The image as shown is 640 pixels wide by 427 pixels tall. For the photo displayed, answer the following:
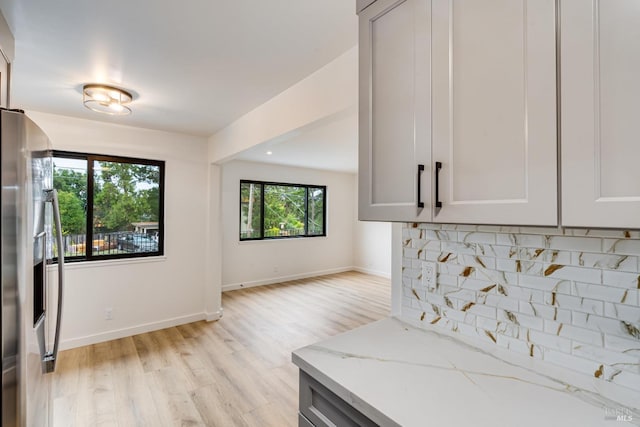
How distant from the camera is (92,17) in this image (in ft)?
5.10

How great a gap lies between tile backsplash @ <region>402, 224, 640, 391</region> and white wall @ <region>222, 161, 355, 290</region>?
15.4ft

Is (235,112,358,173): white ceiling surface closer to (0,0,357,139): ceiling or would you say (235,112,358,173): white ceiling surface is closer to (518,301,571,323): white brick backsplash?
(0,0,357,139): ceiling

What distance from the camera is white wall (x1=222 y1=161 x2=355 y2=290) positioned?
5629 mm

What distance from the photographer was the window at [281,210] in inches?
232

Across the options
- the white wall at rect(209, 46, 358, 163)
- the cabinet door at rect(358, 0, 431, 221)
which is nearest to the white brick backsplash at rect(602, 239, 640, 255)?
the cabinet door at rect(358, 0, 431, 221)

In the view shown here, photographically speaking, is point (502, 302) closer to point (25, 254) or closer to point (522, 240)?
point (522, 240)

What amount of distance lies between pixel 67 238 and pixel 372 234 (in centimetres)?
557

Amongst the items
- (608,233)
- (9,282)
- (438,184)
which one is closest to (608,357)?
(608,233)

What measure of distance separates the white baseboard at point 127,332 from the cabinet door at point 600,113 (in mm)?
4176

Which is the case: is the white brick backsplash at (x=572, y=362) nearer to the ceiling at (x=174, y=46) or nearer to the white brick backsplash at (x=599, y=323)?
the white brick backsplash at (x=599, y=323)

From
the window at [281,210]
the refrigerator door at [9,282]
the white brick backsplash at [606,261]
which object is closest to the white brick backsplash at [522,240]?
the white brick backsplash at [606,261]

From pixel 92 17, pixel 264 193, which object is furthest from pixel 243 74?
pixel 264 193

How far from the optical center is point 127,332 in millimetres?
3490

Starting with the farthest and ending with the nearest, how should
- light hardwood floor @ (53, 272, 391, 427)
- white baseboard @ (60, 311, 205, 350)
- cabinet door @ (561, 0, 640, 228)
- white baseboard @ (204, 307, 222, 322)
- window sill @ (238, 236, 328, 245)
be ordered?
1. window sill @ (238, 236, 328, 245)
2. white baseboard @ (204, 307, 222, 322)
3. white baseboard @ (60, 311, 205, 350)
4. light hardwood floor @ (53, 272, 391, 427)
5. cabinet door @ (561, 0, 640, 228)
